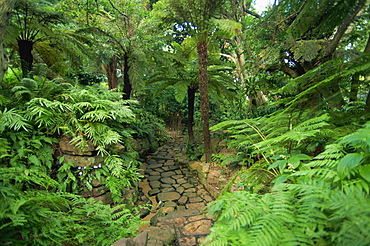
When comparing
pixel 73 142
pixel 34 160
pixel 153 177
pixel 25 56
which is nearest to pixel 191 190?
pixel 153 177

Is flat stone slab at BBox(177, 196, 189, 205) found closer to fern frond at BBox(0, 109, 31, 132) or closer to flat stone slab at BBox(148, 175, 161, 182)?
flat stone slab at BBox(148, 175, 161, 182)

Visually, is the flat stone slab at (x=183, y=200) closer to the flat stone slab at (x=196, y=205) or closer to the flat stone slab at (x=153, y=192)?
the flat stone slab at (x=196, y=205)

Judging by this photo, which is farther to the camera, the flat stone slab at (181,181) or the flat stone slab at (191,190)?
the flat stone slab at (181,181)

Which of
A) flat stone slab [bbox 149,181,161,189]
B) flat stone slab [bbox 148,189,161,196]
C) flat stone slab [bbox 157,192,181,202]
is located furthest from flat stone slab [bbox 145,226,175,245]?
flat stone slab [bbox 149,181,161,189]

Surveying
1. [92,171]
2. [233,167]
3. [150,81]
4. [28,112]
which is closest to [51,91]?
[28,112]

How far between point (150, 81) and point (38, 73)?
2238mm

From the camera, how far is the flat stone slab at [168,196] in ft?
9.79

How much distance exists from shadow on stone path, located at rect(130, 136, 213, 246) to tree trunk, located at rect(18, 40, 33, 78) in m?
2.82

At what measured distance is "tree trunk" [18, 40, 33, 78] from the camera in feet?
10.3

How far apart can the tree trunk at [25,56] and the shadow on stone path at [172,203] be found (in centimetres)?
282

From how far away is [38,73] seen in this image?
3.11 meters

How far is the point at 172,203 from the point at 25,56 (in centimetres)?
357

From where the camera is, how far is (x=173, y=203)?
2.87 m

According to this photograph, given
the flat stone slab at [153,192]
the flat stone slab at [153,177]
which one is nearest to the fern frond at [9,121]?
the flat stone slab at [153,192]
